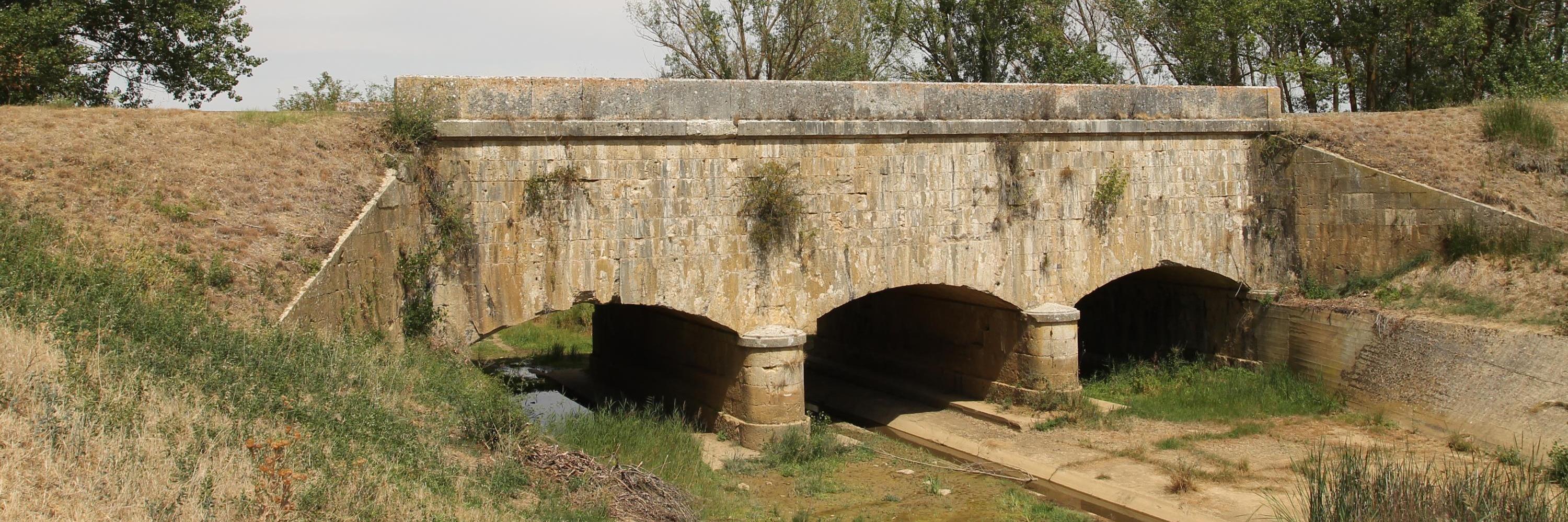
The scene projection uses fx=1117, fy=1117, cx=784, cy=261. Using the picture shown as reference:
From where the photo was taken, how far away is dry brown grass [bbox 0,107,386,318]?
8.41m

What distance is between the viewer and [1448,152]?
14273 mm

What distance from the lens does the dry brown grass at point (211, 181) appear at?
8.41 metres

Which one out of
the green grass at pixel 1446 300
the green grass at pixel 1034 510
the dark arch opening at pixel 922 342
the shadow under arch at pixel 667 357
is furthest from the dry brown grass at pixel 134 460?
the green grass at pixel 1446 300

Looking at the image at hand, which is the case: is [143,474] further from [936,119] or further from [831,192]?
[936,119]

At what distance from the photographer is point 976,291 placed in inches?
510

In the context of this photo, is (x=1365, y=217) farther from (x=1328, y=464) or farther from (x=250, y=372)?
(x=250, y=372)

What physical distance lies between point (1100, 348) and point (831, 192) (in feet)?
22.5

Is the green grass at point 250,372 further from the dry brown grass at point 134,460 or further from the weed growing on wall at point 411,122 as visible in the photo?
the weed growing on wall at point 411,122

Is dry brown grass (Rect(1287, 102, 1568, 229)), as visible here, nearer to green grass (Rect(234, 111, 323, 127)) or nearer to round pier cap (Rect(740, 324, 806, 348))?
round pier cap (Rect(740, 324, 806, 348))

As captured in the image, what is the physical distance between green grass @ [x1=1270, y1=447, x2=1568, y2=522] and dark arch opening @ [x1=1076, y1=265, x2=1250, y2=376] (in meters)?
6.24

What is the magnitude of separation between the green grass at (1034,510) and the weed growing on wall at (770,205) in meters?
3.44

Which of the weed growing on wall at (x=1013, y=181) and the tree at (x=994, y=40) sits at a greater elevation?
the tree at (x=994, y=40)

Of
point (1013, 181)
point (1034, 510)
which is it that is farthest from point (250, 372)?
point (1013, 181)

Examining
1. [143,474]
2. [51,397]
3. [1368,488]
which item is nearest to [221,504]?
[143,474]
